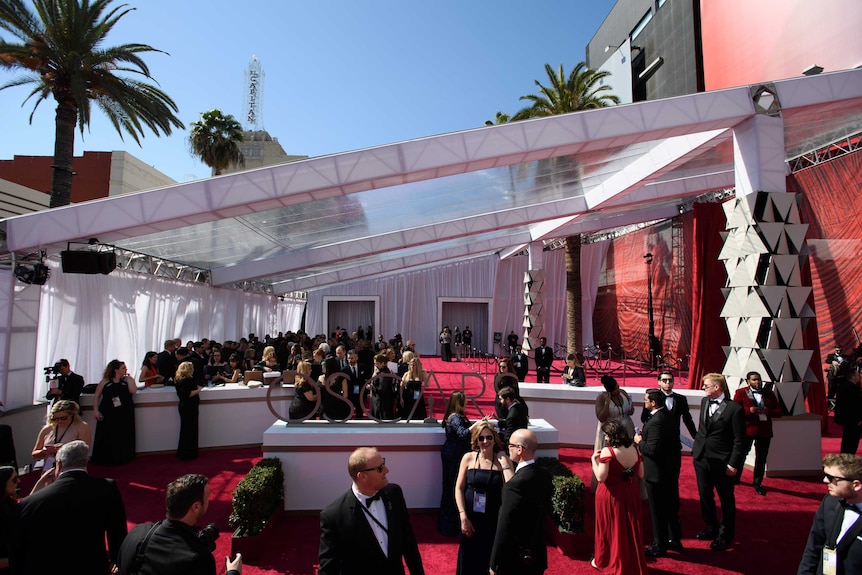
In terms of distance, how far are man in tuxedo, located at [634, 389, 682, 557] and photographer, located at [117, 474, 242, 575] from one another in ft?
11.1

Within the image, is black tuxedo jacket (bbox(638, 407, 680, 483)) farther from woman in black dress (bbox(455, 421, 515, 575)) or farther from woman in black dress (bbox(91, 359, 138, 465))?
woman in black dress (bbox(91, 359, 138, 465))

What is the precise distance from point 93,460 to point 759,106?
10473 millimetres

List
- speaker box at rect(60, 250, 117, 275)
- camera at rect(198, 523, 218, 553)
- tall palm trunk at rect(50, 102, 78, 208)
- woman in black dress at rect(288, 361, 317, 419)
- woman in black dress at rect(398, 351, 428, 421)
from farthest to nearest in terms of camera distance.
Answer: tall palm trunk at rect(50, 102, 78, 208)
speaker box at rect(60, 250, 117, 275)
woman in black dress at rect(398, 351, 428, 421)
woman in black dress at rect(288, 361, 317, 419)
camera at rect(198, 523, 218, 553)

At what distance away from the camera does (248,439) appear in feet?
25.0

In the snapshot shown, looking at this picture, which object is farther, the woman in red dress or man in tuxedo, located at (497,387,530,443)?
man in tuxedo, located at (497,387,530,443)

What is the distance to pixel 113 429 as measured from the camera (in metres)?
6.62

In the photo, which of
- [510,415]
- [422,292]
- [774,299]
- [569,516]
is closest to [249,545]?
[510,415]

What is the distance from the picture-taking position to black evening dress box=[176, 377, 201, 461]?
681 cm

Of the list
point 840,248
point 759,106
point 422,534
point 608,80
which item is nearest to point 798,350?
point 759,106

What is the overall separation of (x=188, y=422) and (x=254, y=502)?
129 inches

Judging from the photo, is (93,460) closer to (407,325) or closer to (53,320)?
(53,320)

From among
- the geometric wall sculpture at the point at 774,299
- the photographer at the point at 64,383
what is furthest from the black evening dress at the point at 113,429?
the geometric wall sculpture at the point at 774,299

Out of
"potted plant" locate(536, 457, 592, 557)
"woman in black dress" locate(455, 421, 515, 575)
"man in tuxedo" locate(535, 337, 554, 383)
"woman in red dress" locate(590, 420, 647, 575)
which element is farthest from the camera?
"man in tuxedo" locate(535, 337, 554, 383)

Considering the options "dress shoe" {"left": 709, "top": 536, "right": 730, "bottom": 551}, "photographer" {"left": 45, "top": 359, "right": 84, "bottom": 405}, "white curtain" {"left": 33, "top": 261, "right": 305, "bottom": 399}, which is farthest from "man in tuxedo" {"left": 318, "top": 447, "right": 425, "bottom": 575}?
"white curtain" {"left": 33, "top": 261, "right": 305, "bottom": 399}
